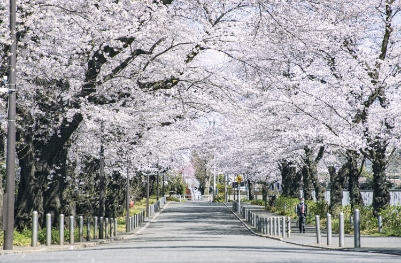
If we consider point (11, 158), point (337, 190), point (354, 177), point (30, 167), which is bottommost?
point (337, 190)

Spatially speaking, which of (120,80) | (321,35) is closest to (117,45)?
(120,80)

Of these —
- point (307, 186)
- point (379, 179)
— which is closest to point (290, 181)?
point (307, 186)

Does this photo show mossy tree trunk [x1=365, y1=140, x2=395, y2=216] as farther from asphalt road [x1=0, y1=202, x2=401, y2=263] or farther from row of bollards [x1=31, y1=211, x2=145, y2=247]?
row of bollards [x1=31, y1=211, x2=145, y2=247]

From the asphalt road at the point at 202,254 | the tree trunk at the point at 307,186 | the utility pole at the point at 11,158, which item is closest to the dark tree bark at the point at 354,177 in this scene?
→ the tree trunk at the point at 307,186

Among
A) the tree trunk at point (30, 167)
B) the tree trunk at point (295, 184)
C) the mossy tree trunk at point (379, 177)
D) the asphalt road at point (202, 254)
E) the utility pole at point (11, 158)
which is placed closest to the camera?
the asphalt road at point (202, 254)

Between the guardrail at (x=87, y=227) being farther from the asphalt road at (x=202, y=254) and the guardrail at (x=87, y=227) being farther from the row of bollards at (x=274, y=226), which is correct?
the row of bollards at (x=274, y=226)

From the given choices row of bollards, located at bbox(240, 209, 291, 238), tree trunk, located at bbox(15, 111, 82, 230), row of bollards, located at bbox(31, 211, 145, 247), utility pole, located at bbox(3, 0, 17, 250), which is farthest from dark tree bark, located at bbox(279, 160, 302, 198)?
utility pole, located at bbox(3, 0, 17, 250)

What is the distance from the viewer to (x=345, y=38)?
104 feet

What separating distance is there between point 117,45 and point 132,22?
82cm

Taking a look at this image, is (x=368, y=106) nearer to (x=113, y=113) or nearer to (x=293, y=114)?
(x=293, y=114)

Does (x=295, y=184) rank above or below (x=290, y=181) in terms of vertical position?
below

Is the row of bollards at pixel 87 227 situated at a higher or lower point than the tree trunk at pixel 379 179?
lower

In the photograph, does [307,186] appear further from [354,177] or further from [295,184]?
[354,177]

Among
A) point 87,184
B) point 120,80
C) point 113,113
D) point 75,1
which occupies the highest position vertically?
point 75,1
